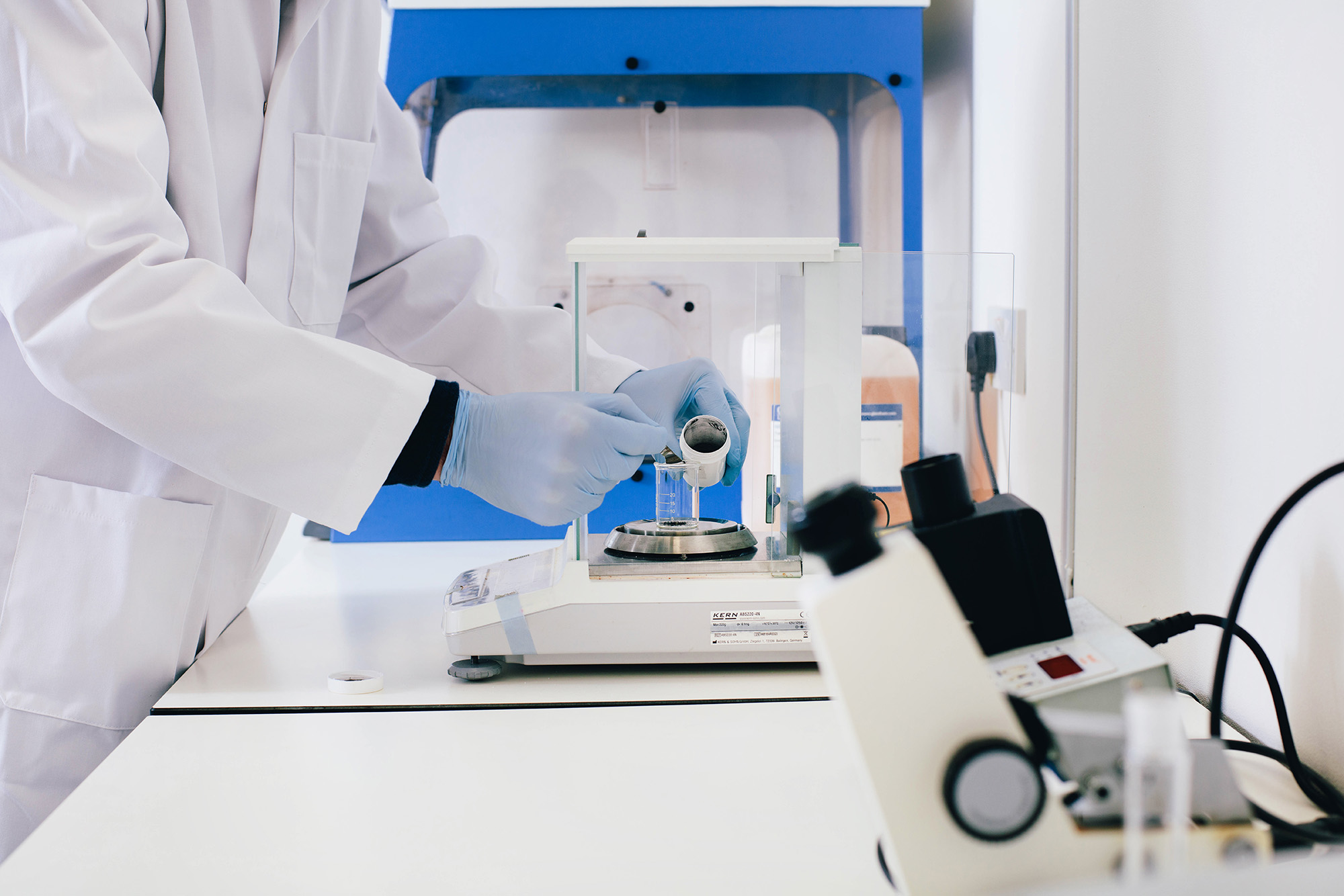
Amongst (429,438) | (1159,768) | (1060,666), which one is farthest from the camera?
(429,438)

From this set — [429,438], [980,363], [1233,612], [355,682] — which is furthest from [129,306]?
[980,363]

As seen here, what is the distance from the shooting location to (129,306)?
85 centimetres

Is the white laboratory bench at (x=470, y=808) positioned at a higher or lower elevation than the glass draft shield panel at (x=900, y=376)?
lower

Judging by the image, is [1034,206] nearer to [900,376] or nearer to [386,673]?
[900,376]

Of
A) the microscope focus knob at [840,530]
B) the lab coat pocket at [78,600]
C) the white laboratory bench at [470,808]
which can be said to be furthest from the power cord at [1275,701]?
the lab coat pocket at [78,600]

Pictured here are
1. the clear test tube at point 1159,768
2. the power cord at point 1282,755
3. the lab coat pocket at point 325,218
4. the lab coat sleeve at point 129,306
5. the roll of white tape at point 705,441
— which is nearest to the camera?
the clear test tube at point 1159,768

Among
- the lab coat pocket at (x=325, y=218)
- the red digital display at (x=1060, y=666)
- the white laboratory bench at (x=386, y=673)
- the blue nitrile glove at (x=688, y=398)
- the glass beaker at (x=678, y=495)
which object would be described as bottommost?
the white laboratory bench at (x=386, y=673)

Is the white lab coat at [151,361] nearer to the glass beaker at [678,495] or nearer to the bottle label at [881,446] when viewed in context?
the glass beaker at [678,495]

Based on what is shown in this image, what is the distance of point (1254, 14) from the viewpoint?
0.70 m

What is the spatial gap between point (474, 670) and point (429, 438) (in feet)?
0.78

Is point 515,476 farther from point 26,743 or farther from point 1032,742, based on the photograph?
point 1032,742

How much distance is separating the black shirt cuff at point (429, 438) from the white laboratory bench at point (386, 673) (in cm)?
20

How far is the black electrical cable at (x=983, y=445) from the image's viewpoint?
47.9 inches

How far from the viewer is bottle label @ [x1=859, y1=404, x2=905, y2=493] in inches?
41.6
